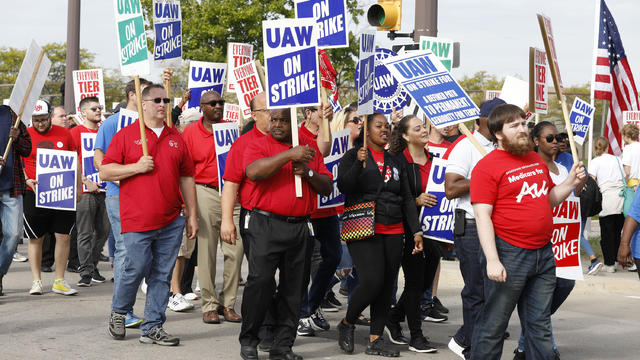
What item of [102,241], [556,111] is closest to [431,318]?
[102,241]

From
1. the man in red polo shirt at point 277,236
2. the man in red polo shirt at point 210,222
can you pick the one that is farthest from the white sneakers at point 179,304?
the man in red polo shirt at point 277,236

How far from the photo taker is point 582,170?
556cm

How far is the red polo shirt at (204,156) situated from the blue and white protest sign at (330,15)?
154cm

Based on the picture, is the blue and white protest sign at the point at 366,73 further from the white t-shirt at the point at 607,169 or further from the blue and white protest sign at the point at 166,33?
the white t-shirt at the point at 607,169

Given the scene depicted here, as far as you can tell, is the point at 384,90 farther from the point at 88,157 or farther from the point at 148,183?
the point at 88,157

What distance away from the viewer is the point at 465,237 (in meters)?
6.58

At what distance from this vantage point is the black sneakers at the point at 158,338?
7145 millimetres

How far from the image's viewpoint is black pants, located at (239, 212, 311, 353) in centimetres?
659

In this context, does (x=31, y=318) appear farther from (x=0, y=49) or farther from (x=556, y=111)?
(x=0, y=49)

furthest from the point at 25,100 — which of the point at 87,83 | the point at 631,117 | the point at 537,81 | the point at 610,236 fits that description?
the point at 631,117

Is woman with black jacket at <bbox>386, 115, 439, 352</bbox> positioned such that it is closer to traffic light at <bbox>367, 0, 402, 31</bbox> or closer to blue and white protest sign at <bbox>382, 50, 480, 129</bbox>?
blue and white protest sign at <bbox>382, 50, 480, 129</bbox>

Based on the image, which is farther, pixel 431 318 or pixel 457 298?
pixel 457 298

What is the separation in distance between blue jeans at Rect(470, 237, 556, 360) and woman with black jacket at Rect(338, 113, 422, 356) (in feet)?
4.98

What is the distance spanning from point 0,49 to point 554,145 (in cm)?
4814
